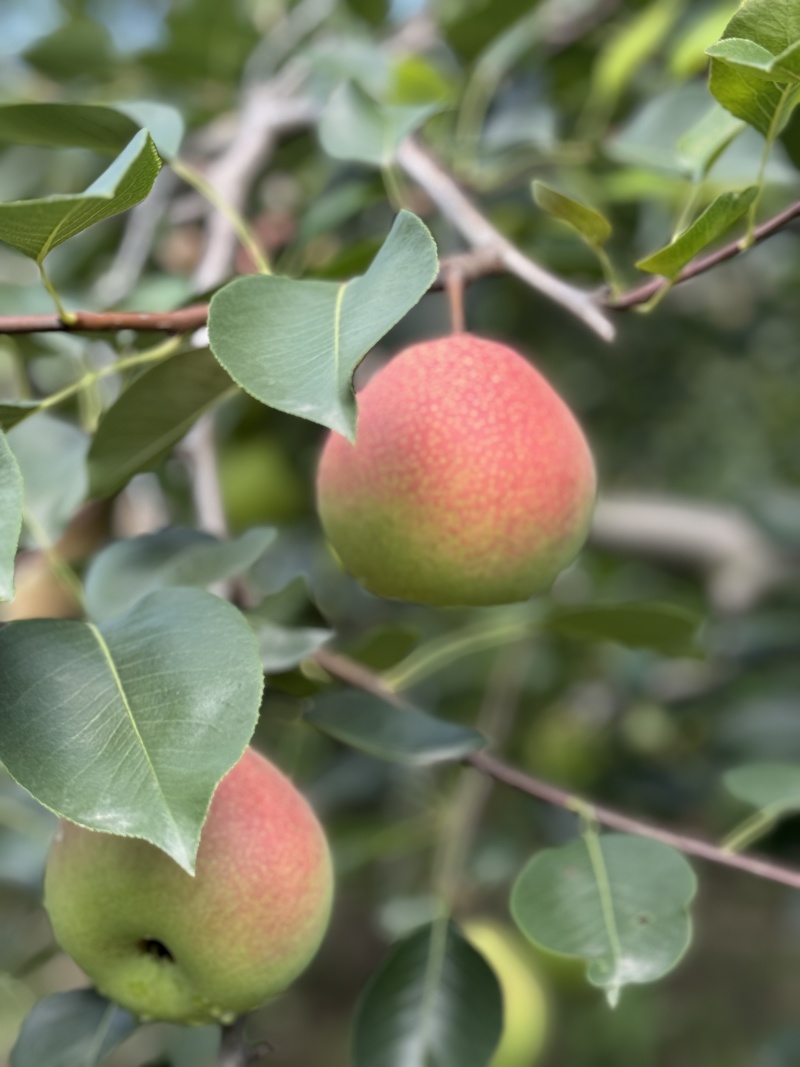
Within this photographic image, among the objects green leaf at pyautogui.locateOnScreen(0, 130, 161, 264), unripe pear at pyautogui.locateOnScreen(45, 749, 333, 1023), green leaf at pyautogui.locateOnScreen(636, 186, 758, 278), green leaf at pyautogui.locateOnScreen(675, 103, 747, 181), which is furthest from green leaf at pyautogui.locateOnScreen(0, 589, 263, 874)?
green leaf at pyautogui.locateOnScreen(675, 103, 747, 181)

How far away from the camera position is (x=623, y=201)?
1494mm

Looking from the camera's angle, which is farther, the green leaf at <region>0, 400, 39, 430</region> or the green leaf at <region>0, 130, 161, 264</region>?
the green leaf at <region>0, 400, 39, 430</region>

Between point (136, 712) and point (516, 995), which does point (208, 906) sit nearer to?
point (136, 712)

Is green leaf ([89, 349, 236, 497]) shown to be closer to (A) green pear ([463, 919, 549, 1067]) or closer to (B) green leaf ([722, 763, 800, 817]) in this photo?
(B) green leaf ([722, 763, 800, 817])

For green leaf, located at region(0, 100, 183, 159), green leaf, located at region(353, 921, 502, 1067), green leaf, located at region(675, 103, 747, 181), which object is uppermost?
green leaf, located at region(0, 100, 183, 159)

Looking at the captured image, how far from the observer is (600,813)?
78 centimetres

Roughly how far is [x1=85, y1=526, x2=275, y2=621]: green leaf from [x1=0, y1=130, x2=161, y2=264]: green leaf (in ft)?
0.89

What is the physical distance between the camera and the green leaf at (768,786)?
2.82 ft

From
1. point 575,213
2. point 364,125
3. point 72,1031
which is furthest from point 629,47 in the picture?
point 72,1031

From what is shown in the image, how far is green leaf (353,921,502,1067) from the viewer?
2.54 ft

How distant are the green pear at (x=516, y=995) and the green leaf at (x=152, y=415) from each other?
2.44 ft

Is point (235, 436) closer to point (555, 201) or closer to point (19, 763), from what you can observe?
point (555, 201)

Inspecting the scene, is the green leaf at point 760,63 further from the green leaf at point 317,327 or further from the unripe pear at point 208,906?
the unripe pear at point 208,906

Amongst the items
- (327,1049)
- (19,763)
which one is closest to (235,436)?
(19,763)
